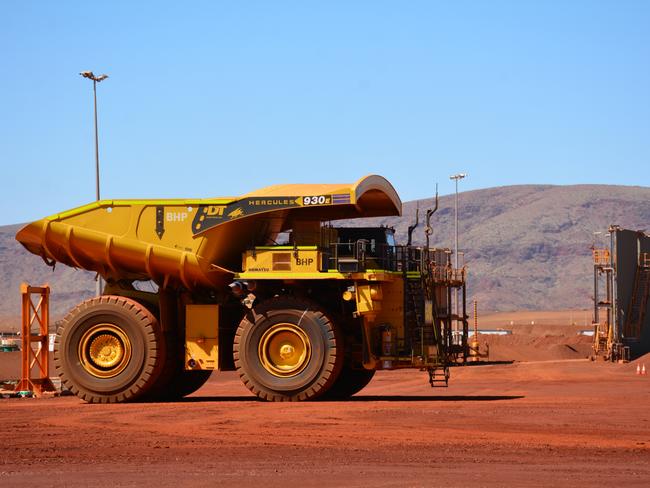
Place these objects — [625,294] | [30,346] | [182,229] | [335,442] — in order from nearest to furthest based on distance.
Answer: [335,442] → [182,229] → [30,346] → [625,294]

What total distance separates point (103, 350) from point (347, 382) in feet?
17.8

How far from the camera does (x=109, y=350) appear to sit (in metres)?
25.1

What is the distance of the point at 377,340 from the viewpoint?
81.7 ft

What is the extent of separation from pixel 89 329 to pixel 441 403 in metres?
7.47

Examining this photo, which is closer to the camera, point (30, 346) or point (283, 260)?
point (283, 260)

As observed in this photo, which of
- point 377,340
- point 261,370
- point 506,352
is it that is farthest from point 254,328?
point 506,352

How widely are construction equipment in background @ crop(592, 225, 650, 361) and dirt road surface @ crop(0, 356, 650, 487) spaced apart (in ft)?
83.6

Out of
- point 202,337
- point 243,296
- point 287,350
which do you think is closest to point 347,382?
point 287,350

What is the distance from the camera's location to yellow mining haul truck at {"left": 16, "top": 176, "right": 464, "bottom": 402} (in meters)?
24.5

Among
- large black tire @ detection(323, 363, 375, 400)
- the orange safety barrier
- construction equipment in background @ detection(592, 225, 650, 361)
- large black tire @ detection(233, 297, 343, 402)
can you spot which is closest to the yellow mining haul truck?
large black tire @ detection(233, 297, 343, 402)

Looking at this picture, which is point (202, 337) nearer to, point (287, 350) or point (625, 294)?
point (287, 350)

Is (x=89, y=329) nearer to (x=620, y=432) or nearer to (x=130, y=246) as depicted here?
(x=130, y=246)

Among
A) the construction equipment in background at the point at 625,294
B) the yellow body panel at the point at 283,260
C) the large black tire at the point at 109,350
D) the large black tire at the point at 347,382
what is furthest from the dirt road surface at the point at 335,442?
the construction equipment in background at the point at 625,294

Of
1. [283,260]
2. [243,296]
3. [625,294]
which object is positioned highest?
[283,260]
